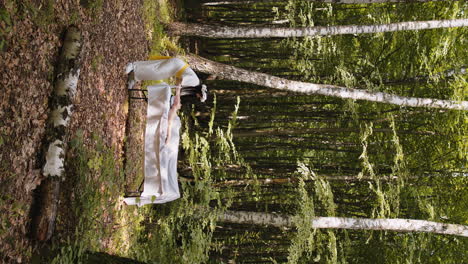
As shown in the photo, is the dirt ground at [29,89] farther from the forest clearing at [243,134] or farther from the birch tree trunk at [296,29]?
the birch tree trunk at [296,29]

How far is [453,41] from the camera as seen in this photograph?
26.7ft

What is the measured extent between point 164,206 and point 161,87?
106 inches

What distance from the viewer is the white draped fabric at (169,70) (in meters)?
6.56

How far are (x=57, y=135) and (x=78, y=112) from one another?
2.48 ft

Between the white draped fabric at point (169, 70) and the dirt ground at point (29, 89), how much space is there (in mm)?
807

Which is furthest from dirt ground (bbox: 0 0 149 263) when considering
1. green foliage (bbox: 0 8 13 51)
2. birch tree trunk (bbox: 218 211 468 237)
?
birch tree trunk (bbox: 218 211 468 237)

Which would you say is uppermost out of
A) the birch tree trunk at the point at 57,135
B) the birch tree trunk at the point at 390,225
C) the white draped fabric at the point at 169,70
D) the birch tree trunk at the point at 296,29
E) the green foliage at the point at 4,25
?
the birch tree trunk at the point at 296,29

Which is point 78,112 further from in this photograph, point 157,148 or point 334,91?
point 334,91

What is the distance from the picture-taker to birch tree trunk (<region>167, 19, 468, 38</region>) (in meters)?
7.78

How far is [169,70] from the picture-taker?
22.0 ft

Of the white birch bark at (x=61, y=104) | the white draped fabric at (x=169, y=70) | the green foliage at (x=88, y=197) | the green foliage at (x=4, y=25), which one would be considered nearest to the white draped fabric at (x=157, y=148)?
the white draped fabric at (x=169, y=70)

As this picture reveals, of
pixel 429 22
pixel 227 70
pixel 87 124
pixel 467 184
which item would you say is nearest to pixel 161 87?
pixel 87 124

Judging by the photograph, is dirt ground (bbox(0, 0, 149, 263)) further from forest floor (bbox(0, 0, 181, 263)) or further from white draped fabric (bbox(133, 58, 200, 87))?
white draped fabric (bbox(133, 58, 200, 87))

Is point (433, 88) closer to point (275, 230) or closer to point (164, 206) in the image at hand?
point (275, 230)
